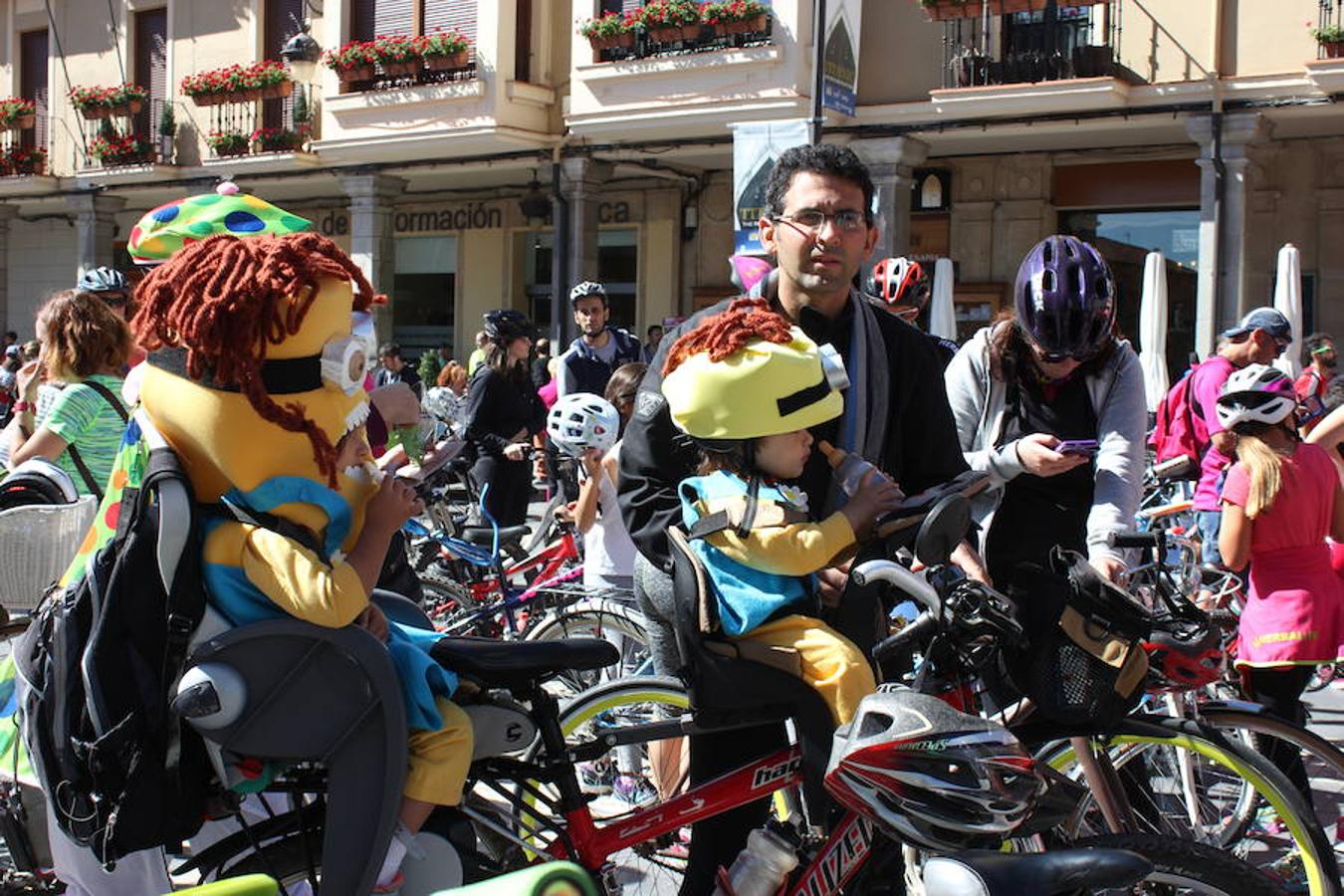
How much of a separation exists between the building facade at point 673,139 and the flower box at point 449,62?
0.26ft

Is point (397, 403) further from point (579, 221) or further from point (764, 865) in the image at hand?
point (579, 221)

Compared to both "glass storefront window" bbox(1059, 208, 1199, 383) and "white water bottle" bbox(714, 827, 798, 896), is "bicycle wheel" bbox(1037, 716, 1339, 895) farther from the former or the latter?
"glass storefront window" bbox(1059, 208, 1199, 383)

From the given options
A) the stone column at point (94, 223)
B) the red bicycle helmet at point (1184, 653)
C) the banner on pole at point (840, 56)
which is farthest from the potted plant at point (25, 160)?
the red bicycle helmet at point (1184, 653)

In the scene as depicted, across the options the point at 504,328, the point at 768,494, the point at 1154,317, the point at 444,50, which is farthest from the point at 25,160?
the point at 768,494

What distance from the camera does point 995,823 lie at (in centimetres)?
228

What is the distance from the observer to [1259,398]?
4719 mm

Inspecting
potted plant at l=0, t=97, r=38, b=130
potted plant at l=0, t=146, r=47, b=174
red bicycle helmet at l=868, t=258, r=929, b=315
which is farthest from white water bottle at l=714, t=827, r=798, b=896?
potted plant at l=0, t=97, r=38, b=130

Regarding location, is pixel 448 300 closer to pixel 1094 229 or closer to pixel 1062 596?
pixel 1094 229

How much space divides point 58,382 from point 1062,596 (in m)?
3.66

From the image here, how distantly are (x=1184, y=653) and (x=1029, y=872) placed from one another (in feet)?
3.92

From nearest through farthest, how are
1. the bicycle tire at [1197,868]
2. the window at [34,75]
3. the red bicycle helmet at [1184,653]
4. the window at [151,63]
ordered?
1. the bicycle tire at [1197,868]
2. the red bicycle helmet at [1184,653]
3. the window at [151,63]
4. the window at [34,75]

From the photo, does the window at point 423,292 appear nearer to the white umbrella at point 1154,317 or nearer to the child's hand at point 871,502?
the white umbrella at point 1154,317

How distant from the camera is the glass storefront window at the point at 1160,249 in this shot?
1670 cm

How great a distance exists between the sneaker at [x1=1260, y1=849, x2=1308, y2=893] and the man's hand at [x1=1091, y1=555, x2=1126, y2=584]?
0.70 meters
